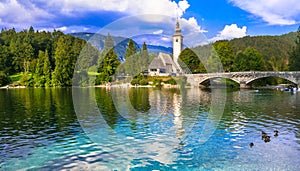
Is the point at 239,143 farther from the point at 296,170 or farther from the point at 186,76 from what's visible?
the point at 186,76

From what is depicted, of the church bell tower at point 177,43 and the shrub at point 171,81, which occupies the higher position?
the church bell tower at point 177,43

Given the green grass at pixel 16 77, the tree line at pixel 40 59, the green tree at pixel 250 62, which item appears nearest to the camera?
the green tree at pixel 250 62

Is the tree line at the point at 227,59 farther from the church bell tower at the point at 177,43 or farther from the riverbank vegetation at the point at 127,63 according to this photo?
the church bell tower at the point at 177,43

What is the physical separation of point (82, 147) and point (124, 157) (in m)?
3.07

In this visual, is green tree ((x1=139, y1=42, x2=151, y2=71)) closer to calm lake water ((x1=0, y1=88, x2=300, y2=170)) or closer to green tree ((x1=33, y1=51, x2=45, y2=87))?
green tree ((x1=33, y1=51, x2=45, y2=87))

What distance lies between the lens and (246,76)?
74.9 meters

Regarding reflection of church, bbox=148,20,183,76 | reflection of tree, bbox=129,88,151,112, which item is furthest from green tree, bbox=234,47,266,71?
reflection of tree, bbox=129,88,151,112

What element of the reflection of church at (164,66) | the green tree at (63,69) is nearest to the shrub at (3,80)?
the green tree at (63,69)

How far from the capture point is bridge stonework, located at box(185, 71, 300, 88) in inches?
2650

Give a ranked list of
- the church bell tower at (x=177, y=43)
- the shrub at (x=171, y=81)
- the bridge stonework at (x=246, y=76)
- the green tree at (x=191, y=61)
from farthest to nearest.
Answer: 1. the church bell tower at (x=177, y=43)
2. the green tree at (x=191, y=61)
3. the shrub at (x=171, y=81)
4. the bridge stonework at (x=246, y=76)

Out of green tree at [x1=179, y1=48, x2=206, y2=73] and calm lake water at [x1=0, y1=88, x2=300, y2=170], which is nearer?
calm lake water at [x1=0, y1=88, x2=300, y2=170]

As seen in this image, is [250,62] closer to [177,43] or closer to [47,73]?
[177,43]

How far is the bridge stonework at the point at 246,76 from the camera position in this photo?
221ft

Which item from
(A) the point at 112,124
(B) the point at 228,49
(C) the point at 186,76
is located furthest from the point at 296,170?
(B) the point at 228,49
